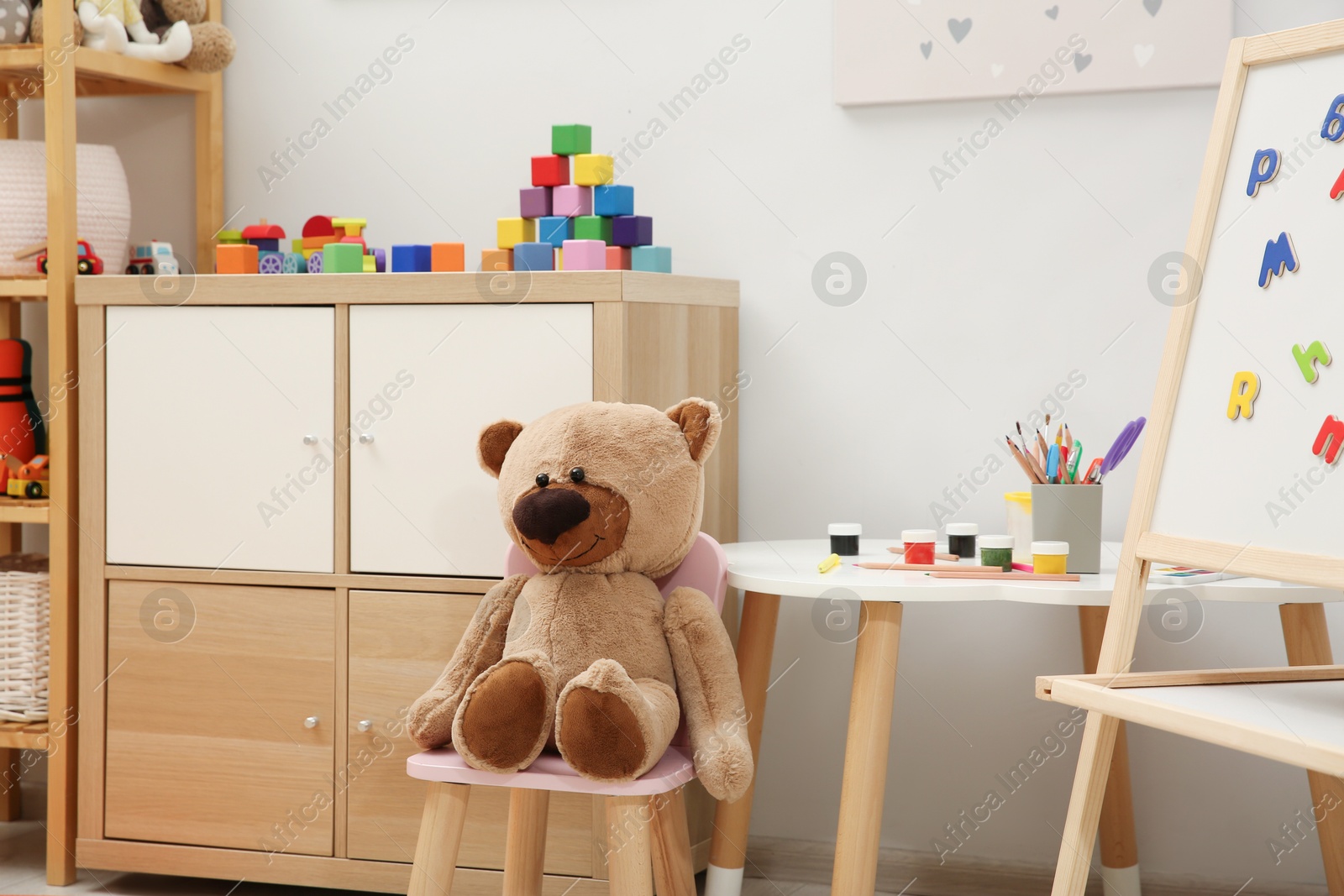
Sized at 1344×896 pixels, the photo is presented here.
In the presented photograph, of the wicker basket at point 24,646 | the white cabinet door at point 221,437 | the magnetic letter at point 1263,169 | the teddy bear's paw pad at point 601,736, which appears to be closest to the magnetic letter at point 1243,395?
the magnetic letter at point 1263,169

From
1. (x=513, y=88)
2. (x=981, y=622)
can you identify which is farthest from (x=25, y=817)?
(x=981, y=622)

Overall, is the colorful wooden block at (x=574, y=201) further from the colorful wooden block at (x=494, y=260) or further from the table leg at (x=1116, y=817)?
the table leg at (x=1116, y=817)

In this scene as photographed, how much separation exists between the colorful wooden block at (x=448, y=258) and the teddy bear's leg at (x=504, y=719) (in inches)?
26.5

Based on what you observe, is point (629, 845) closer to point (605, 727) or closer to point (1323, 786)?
point (605, 727)

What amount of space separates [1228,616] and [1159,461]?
2.49ft

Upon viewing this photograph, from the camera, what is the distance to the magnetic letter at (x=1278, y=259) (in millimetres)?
1141

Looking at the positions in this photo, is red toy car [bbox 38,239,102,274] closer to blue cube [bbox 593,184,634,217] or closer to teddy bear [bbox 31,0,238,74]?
teddy bear [bbox 31,0,238,74]

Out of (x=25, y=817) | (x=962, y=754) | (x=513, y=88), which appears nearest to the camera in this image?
(x=962, y=754)

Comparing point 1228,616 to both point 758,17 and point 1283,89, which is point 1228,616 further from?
point 758,17

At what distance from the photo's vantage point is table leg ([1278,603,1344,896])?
1.64 metres

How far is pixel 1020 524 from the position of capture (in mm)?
1677

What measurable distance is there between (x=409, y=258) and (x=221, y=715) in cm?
72

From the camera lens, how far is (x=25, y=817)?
2293mm

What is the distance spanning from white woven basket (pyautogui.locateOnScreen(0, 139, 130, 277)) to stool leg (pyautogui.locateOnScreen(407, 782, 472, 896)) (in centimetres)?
115
